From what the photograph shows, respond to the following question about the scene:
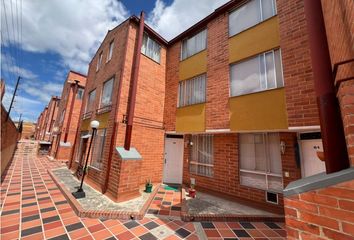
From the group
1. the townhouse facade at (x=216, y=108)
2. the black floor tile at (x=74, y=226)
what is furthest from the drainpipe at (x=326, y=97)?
the black floor tile at (x=74, y=226)

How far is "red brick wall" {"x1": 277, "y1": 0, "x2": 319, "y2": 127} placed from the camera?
4.86 meters

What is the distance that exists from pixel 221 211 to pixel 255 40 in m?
6.65

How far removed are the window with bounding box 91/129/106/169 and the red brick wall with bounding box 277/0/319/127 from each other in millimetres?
8177

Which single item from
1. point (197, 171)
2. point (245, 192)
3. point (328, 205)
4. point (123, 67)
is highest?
point (123, 67)

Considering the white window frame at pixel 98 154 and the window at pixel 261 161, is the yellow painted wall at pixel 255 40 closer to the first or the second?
the window at pixel 261 161

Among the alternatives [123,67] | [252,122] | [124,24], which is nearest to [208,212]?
[252,122]

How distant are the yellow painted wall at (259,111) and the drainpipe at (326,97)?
347 centimetres

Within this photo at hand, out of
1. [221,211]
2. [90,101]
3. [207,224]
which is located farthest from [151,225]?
[90,101]

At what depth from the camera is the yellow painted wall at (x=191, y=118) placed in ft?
25.0

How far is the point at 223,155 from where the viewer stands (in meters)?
6.99

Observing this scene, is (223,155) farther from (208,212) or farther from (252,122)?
(208,212)

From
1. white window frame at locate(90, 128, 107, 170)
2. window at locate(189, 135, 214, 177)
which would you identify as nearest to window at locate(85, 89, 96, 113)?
white window frame at locate(90, 128, 107, 170)

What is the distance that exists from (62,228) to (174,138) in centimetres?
612

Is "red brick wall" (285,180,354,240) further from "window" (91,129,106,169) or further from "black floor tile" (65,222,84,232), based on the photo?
"window" (91,129,106,169)
